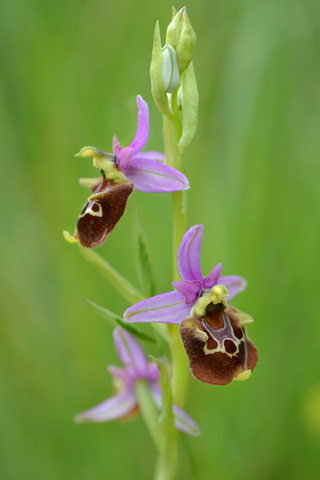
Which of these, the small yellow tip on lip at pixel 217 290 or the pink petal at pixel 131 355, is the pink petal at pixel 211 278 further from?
the pink petal at pixel 131 355

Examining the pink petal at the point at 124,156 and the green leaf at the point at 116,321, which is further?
the pink petal at the point at 124,156

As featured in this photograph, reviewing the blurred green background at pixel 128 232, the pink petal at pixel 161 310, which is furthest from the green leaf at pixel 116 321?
the blurred green background at pixel 128 232

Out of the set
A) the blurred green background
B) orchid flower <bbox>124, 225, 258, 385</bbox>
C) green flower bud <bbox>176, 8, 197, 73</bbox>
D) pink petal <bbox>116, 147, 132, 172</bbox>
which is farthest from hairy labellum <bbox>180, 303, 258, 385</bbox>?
the blurred green background

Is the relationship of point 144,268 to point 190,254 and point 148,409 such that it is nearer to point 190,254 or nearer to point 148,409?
point 190,254

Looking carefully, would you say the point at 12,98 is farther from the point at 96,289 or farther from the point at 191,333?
the point at 191,333

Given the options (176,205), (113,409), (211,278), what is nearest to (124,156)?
(176,205)

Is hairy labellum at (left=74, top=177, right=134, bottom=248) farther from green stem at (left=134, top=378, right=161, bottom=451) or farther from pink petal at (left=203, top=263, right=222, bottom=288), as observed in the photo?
green stem at (left=134, top=378, right=161, bottom=451)

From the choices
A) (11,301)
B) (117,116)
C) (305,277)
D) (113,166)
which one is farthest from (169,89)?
(11,301)
